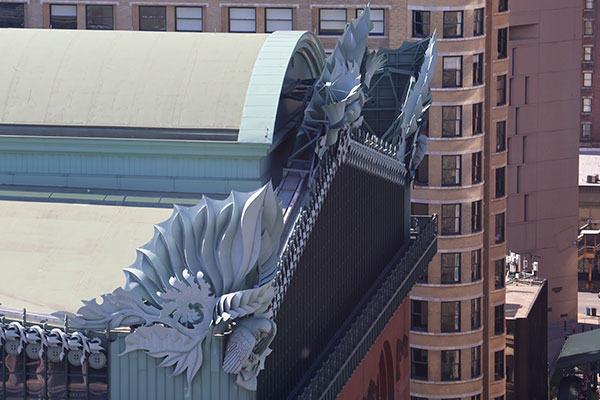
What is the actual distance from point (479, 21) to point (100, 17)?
24119mm

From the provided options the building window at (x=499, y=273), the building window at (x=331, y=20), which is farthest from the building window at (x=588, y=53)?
the building window at (x=331, y=20)

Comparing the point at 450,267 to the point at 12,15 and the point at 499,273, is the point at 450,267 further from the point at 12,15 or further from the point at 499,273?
the point at 12,15

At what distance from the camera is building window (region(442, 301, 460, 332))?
4166 inches

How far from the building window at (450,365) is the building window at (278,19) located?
2317 cm

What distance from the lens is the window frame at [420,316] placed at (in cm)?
10531

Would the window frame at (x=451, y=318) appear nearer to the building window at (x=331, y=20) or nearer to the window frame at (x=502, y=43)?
the window frame at (x=502, y=43)

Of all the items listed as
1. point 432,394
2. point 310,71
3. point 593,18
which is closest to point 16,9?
point 432,394

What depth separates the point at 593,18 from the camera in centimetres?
19725

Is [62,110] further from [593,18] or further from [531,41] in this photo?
[593,18]

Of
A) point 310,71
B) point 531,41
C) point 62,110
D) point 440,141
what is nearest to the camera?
point 62,110

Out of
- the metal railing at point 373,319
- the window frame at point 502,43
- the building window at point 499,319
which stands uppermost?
the window frame at point 502,43

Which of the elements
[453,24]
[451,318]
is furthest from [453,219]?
[453,24]

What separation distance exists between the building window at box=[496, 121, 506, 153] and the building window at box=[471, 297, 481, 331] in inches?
432

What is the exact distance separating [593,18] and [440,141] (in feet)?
325
